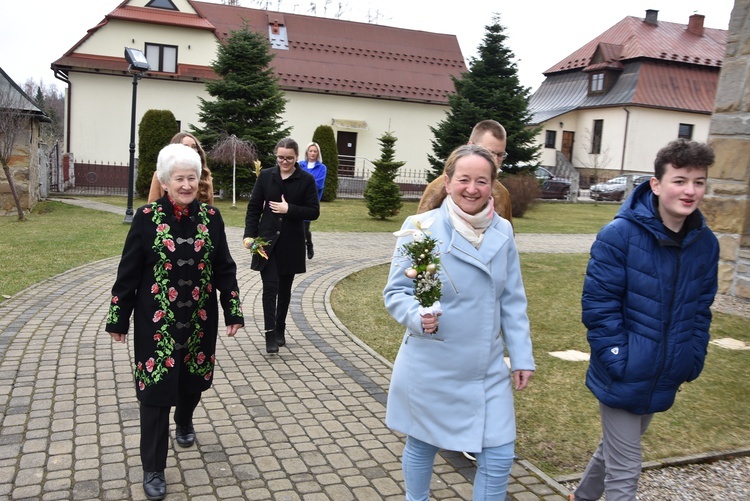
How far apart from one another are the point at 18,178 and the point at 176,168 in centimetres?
1685

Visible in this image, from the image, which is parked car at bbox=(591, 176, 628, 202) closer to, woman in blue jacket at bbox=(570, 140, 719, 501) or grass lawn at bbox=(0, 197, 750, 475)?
grass lawn at bbox=(0, 197, 750, 475)

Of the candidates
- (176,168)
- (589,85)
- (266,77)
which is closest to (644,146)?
(589,85)

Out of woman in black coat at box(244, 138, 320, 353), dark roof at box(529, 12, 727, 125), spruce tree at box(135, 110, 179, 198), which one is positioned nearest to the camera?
woman in black coat at box(244, 138, 320, 353)

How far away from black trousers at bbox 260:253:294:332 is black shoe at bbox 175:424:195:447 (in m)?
1.98

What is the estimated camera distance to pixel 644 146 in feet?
141

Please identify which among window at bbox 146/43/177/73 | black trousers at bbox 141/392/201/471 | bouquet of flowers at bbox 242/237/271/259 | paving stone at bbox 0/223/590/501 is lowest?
paving stone at bbox 0/223/590/501

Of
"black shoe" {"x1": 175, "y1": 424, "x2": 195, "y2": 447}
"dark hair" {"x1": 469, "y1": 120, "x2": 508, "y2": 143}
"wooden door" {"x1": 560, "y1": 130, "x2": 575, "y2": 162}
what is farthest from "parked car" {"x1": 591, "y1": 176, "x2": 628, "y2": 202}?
"black shoe" {"x1": 175, "y1": 424, "x2": 195, "y2": 447}

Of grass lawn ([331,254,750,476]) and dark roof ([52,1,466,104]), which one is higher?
dark roof ([52,1,466,104])

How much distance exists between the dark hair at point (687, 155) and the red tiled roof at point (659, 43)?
143ft

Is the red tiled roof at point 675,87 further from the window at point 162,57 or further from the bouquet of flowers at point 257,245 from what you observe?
the bouquet of flowers at point 257,245

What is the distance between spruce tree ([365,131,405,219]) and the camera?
1973cm

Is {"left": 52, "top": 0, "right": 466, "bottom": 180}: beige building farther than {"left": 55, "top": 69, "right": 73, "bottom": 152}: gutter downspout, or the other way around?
{"left": 52, "top": 0, "right": 466, "bottom": 180}: beige building

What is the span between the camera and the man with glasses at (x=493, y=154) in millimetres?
3715

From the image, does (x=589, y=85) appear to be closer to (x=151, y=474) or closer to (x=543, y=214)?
(x=543, y=214)
